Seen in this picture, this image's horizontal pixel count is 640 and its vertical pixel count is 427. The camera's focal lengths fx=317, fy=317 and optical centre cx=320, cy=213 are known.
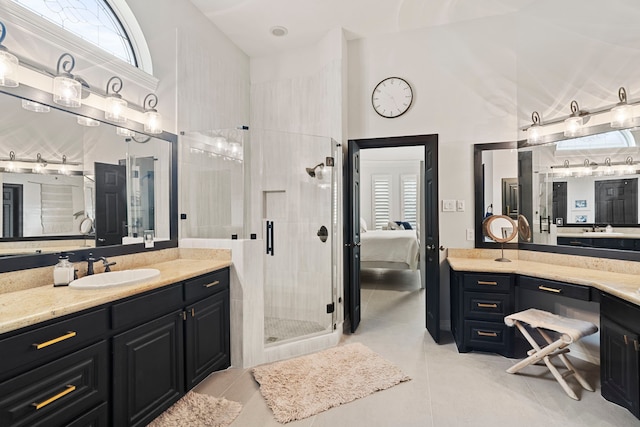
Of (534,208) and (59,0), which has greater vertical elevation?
(59,0)

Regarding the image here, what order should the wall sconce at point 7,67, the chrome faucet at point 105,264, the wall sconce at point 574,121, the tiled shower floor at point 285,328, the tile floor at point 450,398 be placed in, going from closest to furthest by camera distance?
the wall sconce at point 7,67 < the tile floor at point 450,398 < the chrome faucet at point 105,264 < the wall sconce at point 574,121 < the tiled shower floor at point 285,328

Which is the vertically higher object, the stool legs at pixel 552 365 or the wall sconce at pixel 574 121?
the wall sconce at pixel 574 121

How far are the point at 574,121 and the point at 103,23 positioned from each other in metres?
3.79

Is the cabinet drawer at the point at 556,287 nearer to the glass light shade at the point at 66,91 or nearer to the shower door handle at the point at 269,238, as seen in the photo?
the shower door handle at the point at 269,238

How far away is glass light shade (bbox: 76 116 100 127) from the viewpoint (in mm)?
2033

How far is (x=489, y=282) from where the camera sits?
9.11 feet

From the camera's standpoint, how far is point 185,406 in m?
2.06

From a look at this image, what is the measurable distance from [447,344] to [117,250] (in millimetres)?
2978

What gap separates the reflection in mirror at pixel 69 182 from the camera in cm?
171

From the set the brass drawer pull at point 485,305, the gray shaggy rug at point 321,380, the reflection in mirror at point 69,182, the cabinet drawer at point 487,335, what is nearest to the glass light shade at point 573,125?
the brass drawer pull at point 485,305

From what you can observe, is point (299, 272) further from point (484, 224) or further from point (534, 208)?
point (534, 208)

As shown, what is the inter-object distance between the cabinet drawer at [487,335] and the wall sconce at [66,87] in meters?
3.39

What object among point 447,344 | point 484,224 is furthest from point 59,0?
point 447,344

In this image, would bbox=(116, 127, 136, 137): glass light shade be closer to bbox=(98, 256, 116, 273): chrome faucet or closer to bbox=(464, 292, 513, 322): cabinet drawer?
bbox=(98, 256, 116, 273): chrome faucet
